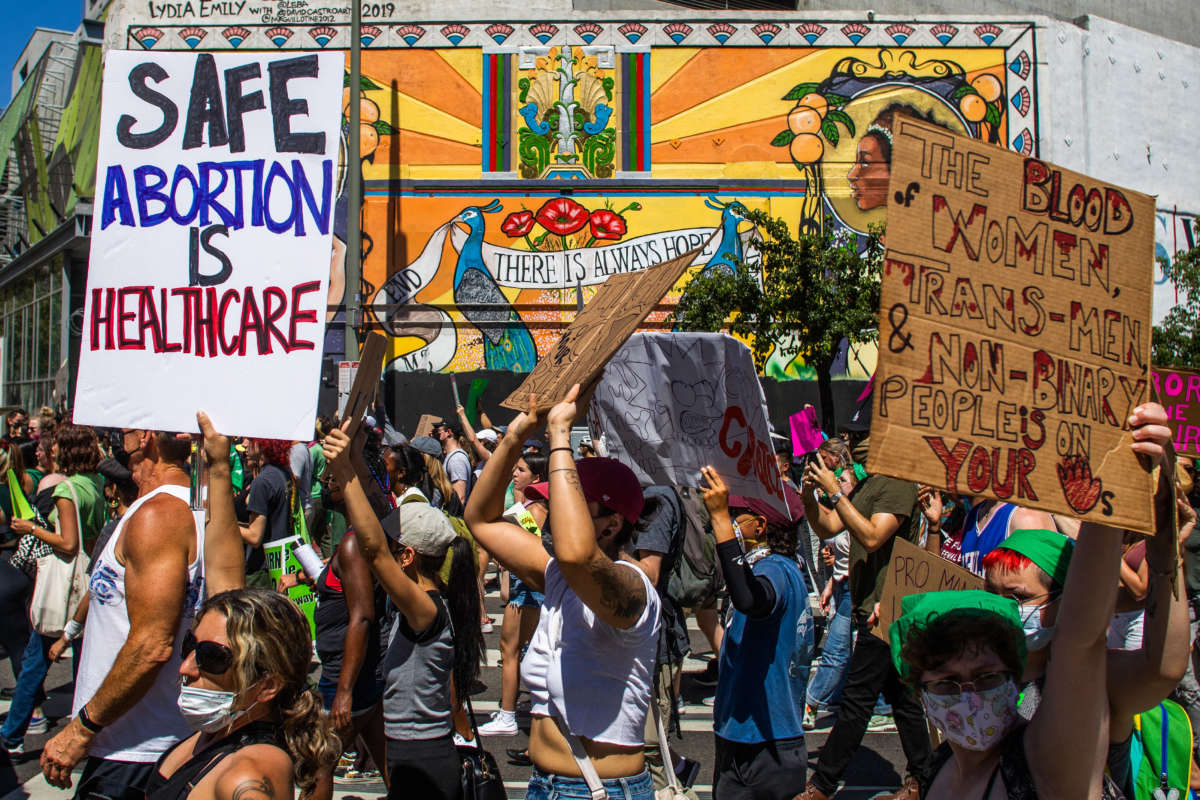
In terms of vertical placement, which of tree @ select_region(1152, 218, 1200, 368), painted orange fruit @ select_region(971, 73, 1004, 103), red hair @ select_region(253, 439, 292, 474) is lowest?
red hair @ select_region(253, 439, 292, 474)

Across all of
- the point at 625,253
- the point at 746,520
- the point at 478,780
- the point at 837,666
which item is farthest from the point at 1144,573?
the point at 625,253

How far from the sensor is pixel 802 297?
17.7m

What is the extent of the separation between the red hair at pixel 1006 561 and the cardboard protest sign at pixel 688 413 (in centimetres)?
92

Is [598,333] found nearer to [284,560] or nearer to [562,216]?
[284,560]

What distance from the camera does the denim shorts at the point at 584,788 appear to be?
10.0 ft

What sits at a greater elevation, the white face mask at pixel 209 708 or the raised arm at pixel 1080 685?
the raised arm at pixel 1080 685

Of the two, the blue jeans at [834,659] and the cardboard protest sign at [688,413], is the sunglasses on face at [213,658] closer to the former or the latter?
the cardboard protest sign at [688,413]

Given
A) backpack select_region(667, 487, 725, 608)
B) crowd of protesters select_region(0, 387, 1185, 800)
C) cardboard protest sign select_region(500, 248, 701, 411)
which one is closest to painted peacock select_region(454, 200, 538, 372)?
backpack select_region(667, 487, 725, 608)

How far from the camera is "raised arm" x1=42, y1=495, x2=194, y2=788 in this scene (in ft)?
10.6

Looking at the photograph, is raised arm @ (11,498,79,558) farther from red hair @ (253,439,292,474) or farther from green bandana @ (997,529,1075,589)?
green bandana @ (997,529,1075,589)

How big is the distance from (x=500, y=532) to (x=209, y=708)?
3.55 feet

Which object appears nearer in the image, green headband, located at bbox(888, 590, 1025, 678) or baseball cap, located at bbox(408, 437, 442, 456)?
green headband, located at bbox(888, 590, 1025, 678)

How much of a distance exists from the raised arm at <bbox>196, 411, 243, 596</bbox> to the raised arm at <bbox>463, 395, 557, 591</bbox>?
0.84 metres

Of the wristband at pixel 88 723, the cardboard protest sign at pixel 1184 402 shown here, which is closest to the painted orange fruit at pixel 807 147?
the cardboard protest sign at pixel 1184 402
